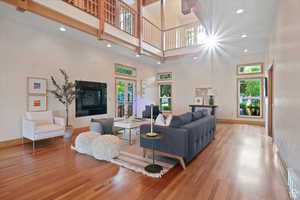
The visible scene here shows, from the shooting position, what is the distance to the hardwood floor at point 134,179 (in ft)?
6.47

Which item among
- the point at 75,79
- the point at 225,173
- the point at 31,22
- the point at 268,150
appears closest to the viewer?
the point at 225,173

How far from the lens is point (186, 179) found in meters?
2.34

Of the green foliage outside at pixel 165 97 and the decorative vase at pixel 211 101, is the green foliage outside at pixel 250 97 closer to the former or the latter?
the decorative vase at pixel 211 101

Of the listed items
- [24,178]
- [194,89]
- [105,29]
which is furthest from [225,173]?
[194,89]

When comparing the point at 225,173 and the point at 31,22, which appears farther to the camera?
the point at 31,22

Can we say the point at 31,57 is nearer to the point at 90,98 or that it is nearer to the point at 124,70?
the point at 90,98

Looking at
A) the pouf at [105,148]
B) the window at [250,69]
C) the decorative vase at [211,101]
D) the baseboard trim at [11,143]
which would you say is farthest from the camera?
the decorative vase at [211,101]

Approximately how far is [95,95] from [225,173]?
4955 mm

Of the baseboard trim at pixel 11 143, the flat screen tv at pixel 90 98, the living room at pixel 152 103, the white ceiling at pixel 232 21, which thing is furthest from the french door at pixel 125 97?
the baseboard trim at pixel 11 143

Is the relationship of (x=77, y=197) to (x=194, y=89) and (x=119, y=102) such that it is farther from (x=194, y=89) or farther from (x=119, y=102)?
(x=194, y=89)

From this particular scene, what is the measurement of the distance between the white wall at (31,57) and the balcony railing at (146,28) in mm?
902

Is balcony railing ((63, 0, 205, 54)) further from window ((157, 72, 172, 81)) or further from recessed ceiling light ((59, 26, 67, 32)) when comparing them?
window ((157, 72, 172, 81))

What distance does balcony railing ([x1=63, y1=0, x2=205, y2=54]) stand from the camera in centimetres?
467

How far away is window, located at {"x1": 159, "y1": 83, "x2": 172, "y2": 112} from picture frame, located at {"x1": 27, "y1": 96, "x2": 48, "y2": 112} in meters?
6.20
